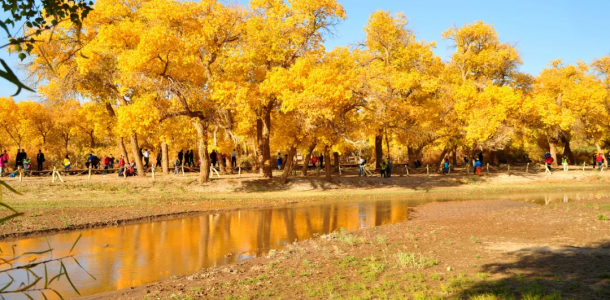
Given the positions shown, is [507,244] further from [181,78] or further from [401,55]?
[401,55]

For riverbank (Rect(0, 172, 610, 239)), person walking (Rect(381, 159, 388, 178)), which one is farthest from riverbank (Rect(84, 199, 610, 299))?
person walking (Rect(381, 159, 388, 178))

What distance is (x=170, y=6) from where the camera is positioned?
29594 mm

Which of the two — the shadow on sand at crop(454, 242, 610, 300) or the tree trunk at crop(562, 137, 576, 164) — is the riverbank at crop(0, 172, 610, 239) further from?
the shadow on sand at crop(454, 242, 610, 300)

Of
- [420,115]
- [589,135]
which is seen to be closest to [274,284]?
[420,115]

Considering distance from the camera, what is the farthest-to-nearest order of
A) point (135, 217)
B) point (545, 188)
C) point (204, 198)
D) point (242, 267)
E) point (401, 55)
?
point (401, 55)
point (545, 188)
point (204, 198)
point (135, 217)
point (242, 267)

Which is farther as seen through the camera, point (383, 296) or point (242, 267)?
point (242, 267)

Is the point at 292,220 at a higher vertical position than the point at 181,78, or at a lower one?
lower

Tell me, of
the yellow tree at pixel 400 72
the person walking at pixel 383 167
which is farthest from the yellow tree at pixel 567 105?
the person walking at pixel 383 167

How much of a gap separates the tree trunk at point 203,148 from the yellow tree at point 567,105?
1046 inches

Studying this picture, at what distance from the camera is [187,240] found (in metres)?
17.4

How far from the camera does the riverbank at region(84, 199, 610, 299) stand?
8820 mm

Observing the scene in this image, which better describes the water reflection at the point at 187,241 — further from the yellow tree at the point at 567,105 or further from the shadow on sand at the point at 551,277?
the yellow tree at the point at 567,105

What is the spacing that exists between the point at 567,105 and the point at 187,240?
42779 millimetres

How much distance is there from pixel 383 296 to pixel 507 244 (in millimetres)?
5876
